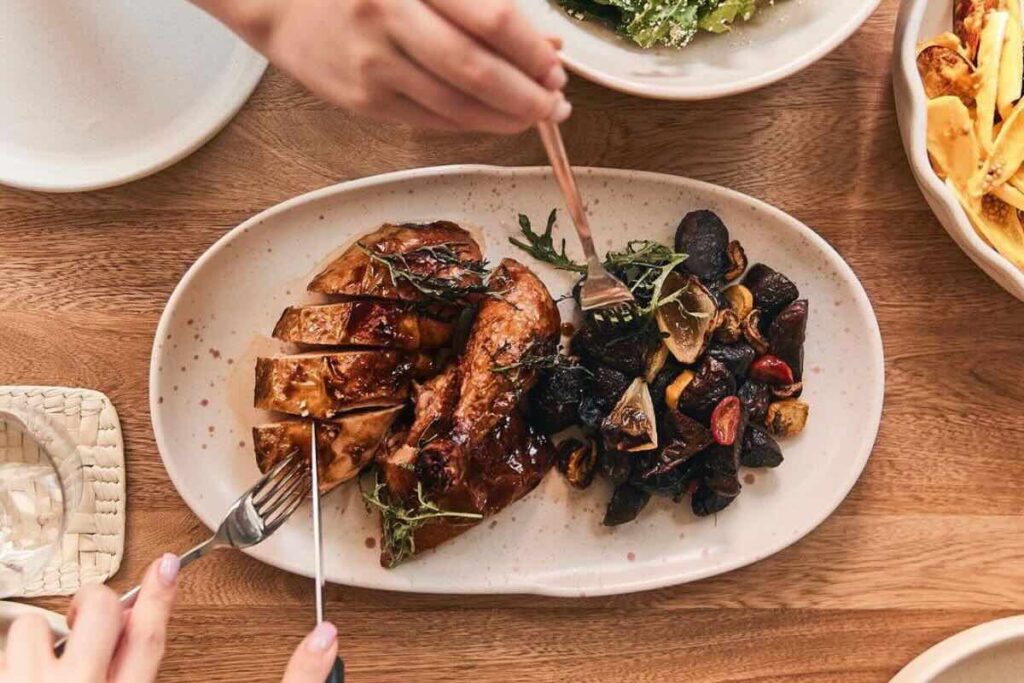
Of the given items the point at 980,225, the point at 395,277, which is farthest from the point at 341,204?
the point at 980,225

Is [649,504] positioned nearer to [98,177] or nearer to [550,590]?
[550,590]

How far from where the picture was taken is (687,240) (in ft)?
6.15

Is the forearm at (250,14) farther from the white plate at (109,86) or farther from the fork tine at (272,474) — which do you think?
the fork tine at (272,474)

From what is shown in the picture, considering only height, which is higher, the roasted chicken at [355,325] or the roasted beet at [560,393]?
the roasted chicken at [355,325]

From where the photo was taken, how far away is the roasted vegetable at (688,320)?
1818 mm

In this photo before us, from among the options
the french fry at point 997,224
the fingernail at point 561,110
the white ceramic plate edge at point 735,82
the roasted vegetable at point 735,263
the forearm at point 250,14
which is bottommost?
the roasted vegetable at point 735,263

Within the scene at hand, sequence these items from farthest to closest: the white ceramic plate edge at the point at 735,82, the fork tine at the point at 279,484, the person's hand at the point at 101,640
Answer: the fork tine at the point at 279,484 < the white ceramic plate edge at the point at 735,82 < the person's hand at the point at 101,640

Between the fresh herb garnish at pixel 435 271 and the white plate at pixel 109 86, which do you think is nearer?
the fresh herb garnish at pixel 435 271

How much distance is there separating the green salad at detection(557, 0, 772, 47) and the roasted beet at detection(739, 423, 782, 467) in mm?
839

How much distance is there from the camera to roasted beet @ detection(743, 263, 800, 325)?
1880mm

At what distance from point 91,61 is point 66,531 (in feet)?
3.46

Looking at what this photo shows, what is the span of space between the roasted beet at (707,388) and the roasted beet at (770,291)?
0.18 metres

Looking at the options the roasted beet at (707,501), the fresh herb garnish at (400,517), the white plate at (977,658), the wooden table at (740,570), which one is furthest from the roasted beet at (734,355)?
the white plate at (977,658)

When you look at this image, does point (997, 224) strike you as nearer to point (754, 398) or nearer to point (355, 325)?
point (754, 398)
